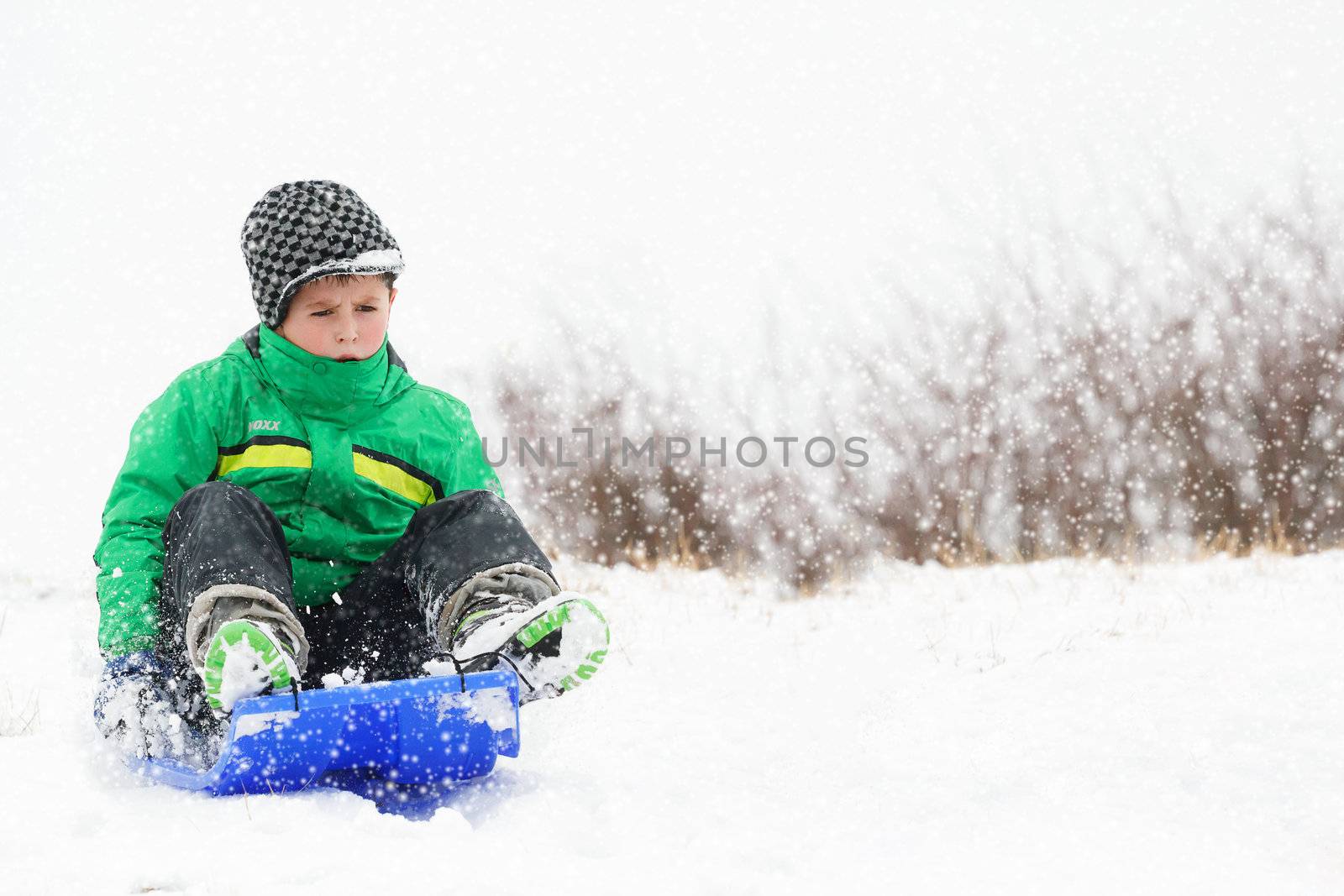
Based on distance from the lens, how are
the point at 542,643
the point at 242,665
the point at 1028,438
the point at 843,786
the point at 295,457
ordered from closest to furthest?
the point at 242,665 → the point at 542,643 → the point at 843,786 → the point at 295,457 → the point at 1028,438

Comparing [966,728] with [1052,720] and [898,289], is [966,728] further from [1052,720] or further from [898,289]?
[898,289]

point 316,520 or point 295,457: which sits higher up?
point 295,457

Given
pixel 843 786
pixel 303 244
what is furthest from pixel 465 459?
pixel 843 786

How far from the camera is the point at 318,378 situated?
2049 millimetres

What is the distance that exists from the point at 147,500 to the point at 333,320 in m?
0.49

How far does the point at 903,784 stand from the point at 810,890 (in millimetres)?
558

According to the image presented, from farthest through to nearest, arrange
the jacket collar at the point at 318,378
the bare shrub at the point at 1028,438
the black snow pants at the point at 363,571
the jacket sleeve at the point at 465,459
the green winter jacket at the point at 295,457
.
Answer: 1. the bare shrub at the point at 1028,438
2. the jacket sleeve at the point at 465,459
3. the jacket collar at the point at 318,378
4. the green winter jacket at the point at 295,457
5. the black snow pants at the point at 363,571

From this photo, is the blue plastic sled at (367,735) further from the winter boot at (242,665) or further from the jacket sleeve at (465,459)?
the jacket sleeve at (465,459)

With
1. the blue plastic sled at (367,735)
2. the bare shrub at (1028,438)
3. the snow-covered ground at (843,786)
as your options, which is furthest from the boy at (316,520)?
the bare shrub at (1028,438)

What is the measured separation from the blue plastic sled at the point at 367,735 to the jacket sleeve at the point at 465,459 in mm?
694

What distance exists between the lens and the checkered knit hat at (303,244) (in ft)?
6.75

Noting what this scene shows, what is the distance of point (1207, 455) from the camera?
20.9 feet

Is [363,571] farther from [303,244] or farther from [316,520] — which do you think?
[303,244]

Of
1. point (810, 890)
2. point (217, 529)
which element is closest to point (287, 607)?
point (217, 529)
